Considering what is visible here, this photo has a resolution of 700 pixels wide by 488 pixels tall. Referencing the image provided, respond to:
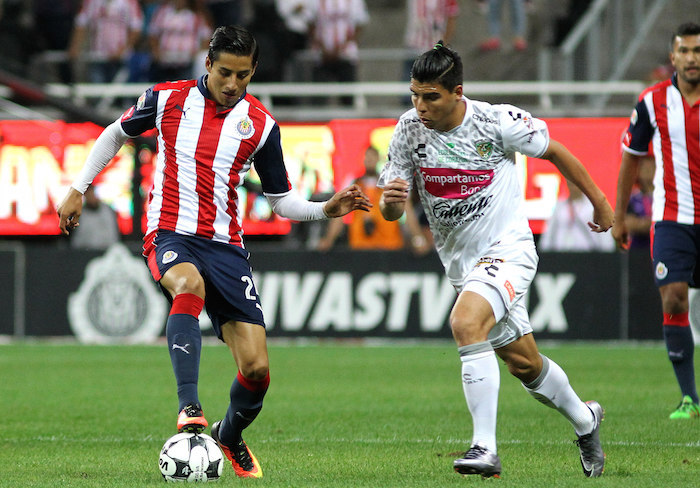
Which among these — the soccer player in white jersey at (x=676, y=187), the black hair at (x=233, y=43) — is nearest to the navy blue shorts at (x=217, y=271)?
the black hair at (x=233, y=43)

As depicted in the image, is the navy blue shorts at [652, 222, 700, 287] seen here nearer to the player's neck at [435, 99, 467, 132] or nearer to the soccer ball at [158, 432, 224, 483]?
the player's neck at [435, 99, 467, 132]

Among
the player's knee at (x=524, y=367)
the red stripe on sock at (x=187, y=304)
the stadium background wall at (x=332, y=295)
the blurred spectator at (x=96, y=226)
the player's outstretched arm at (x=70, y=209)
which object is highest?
the player's outstretched arm at (x=70, y=209)

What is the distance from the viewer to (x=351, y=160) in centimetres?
1595

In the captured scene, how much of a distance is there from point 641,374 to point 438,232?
5.81m

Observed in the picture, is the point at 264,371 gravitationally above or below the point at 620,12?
below

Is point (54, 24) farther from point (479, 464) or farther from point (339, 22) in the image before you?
point (479, 464)

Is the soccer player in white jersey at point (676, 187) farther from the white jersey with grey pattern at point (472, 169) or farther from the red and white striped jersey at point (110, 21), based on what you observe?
the red and white striped jersey at point (110, 21)

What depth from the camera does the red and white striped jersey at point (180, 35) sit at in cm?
1702

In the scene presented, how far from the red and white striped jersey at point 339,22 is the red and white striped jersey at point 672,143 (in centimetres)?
937

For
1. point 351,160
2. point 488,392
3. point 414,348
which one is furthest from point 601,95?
point 488,392

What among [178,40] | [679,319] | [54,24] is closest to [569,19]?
[178,40]

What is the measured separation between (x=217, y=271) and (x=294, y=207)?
64 cm

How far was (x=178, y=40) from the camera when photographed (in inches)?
671

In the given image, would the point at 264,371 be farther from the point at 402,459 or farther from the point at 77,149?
the point at 77,149
